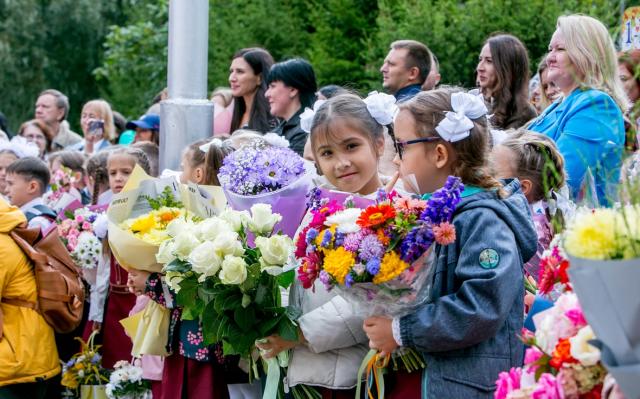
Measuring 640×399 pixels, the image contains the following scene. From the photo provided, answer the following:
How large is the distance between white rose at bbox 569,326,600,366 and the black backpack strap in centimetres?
610

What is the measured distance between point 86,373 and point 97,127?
4.91 m

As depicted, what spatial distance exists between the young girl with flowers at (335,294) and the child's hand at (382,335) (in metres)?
0.44

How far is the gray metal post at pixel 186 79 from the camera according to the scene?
21.5ft

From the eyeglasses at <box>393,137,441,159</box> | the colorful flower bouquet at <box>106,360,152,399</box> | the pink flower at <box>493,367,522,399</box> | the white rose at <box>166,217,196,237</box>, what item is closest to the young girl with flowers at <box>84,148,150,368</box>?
the colorful flower bouquet at <box>106,360,152,399</box>

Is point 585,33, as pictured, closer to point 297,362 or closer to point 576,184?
point 576,184

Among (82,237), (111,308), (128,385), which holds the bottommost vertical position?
(128,385)

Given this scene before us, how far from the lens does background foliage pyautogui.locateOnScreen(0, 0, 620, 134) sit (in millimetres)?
12758

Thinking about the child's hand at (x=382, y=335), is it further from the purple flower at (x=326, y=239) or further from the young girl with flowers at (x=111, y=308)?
the young girl with flowers at (x=111, y=308)

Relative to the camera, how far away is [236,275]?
13.9 ft

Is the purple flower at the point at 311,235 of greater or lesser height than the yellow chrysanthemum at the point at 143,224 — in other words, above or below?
above

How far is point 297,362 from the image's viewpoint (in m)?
4.49

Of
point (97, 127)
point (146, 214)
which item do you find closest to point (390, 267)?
point (146, 214)

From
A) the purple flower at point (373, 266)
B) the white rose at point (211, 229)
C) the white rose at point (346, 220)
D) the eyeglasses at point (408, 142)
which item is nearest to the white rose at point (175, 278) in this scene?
the white rose at point (211, 229)

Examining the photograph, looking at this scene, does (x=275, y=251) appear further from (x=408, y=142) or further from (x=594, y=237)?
(x=594, y=237)
